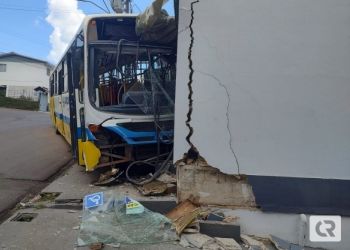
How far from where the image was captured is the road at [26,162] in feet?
22.5

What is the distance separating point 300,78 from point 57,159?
6812 mm

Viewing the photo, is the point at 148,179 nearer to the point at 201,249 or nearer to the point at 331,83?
the point at 201,249

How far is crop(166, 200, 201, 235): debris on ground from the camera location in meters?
4.70

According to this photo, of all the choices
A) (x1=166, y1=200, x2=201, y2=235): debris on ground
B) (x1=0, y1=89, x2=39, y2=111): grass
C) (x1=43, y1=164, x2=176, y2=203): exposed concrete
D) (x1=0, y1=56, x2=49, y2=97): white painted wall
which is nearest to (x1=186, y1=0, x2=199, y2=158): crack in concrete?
(x1=166, y1=200, x2=201, y2=235): debris on ground

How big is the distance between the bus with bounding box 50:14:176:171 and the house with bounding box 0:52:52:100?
1839 inches

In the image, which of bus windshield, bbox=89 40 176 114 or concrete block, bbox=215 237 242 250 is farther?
bus windshield, bbox=89 40 176 114

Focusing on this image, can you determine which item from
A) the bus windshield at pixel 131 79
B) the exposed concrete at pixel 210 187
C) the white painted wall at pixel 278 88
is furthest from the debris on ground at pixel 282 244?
the bus windshield at pixel 131 79

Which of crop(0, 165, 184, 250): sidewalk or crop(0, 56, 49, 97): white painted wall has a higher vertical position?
crop(0, 56, 49, 97): white painted wall

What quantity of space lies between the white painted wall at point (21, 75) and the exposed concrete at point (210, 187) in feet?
163

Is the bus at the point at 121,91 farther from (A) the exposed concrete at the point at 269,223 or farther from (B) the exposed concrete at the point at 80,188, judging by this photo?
(A) the exposed concrete at the point at 269,223

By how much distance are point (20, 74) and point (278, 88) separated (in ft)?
168

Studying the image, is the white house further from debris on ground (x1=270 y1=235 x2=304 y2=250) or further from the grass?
the grass

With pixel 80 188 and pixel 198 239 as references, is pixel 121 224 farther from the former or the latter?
pixel 80 188

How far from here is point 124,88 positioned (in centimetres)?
645
